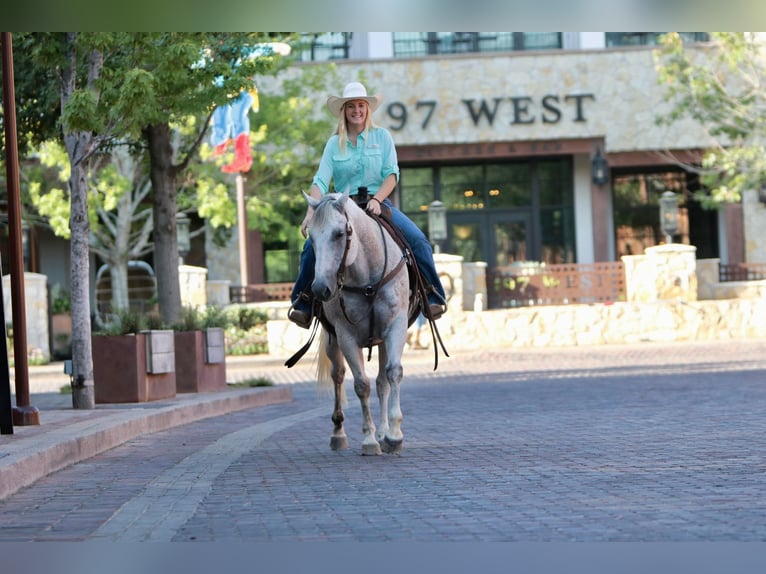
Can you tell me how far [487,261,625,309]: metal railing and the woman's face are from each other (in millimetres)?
24460

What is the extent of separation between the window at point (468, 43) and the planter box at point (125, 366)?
90.5 ft

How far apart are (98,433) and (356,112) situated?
3360 millimetres

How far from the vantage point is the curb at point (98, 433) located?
941cm

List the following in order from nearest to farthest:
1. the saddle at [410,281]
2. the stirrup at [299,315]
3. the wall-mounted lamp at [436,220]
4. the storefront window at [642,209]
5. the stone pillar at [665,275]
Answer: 1. the saddle at [410,281]
2. the stirrup at [299,315]
3. the stone pillar at [665,275]
4. the wall-mounted lamp at [436,220]
5. the storefront window at [642,209]

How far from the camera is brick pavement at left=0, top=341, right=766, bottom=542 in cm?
680

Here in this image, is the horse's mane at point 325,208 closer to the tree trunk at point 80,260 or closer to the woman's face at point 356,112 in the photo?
the woman's face at point 356,112

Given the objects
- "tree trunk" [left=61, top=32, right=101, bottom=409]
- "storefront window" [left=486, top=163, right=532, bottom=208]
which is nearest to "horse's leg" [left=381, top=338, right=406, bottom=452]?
"tree trunk" [left=61, top=32, right=101, bottom=409]

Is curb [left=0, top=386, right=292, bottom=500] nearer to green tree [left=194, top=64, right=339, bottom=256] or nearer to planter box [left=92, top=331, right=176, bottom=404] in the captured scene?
planter box [left=92, top=331, right=176, bottom=404]

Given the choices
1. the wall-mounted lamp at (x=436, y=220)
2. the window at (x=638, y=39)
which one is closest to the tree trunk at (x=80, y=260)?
the wall-mounted lamp at (x=436, y=220)

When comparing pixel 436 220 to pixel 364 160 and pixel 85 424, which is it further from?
pixel 364 160

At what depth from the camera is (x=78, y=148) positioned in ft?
51.7

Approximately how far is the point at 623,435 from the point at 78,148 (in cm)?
714

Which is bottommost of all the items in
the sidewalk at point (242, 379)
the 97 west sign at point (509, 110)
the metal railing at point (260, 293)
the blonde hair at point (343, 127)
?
the sidewalk at point (242, 379)

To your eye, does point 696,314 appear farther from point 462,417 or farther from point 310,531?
point 310,531
